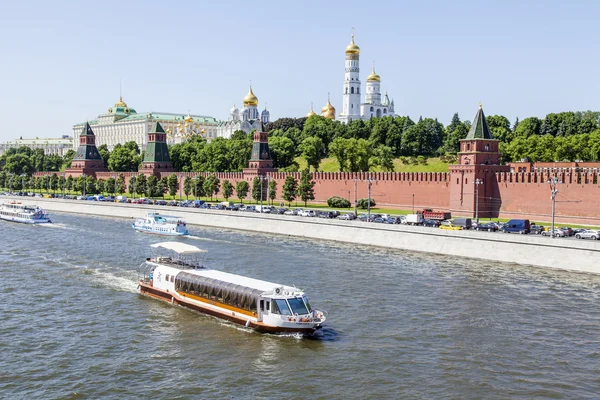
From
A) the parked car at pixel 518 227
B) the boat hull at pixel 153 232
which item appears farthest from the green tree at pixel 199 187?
the parked car at pixel 518 227

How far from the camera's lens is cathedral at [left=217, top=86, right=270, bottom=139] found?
166 metres

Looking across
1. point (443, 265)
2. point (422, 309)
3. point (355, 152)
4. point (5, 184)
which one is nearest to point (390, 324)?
point (422, 309)

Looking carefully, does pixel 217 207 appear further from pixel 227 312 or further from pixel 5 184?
pixel 5 184

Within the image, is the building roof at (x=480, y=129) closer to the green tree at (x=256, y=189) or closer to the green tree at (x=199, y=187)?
the green tree at (x=256, y=189)

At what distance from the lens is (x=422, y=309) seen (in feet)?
98.1

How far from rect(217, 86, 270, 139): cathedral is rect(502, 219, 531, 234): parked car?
373ft

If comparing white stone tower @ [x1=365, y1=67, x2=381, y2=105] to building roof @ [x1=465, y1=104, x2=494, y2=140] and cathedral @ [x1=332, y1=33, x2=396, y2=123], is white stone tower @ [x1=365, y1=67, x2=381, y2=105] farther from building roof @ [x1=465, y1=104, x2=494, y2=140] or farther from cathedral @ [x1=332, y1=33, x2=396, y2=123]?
building roof @ [x1=465, y1=104, x2=494, y2=140]

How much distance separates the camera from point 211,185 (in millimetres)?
87562

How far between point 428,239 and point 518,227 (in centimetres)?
586

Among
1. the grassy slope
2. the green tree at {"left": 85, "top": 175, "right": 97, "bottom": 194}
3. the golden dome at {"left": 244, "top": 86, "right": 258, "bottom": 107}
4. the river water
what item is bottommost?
the river water

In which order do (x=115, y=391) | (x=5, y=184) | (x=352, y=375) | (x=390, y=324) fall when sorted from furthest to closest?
(x=5, y=184) → (x=390, y=324) → (x=352, y=375) → (x=115, y=391)

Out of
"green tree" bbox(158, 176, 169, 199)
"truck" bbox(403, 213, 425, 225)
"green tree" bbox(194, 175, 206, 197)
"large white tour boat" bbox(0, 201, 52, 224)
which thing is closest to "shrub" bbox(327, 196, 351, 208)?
"truck" bbox(403, 213, 425, 225)

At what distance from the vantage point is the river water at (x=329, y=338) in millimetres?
21141

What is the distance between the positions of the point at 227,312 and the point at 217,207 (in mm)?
43753
